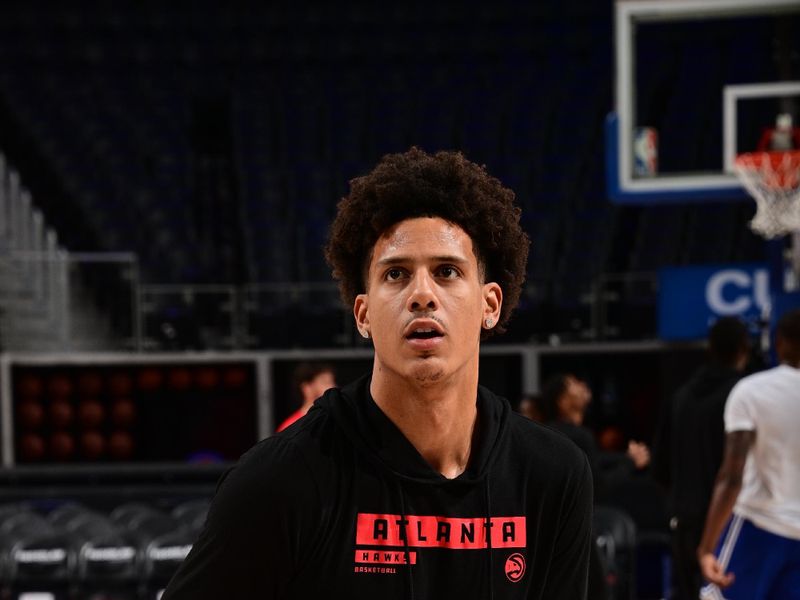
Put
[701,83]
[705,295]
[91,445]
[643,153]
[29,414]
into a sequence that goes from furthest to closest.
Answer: [701,83] < [91,445] < [29,414] < [705,295] < [643,153]

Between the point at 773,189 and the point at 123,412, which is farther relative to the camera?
the point at 123,412

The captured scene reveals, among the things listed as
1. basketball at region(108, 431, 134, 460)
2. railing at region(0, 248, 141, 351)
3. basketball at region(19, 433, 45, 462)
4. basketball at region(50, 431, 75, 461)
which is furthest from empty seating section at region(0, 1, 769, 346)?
basketball at region(19, 433, 45, 462)

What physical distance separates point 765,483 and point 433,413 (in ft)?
9.92

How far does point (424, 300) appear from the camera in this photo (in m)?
1.82

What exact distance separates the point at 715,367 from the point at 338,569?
4.15 m

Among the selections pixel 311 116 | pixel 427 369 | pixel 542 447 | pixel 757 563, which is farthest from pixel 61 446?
pixel 427 369

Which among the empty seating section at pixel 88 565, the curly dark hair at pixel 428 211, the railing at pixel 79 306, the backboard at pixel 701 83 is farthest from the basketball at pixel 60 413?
the curly dark hair at pixel 428 211

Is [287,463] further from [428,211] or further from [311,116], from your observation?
[311,116]

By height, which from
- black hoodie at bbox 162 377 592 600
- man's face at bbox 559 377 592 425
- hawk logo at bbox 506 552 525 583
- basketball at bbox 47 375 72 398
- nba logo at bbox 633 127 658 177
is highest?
nba logo at bbox 633 127 658 177

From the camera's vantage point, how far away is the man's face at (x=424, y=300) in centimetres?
183

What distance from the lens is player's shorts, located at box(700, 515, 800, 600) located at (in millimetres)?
4358

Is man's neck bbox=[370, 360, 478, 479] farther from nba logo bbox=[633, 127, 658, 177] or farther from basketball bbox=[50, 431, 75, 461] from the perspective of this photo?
basketball bbox=[50, 431, 75, 461]

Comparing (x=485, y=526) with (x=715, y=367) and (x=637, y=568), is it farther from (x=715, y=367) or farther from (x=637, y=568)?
(x=637, y=568)

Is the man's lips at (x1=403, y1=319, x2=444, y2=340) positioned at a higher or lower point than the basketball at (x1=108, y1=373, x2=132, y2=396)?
higher
